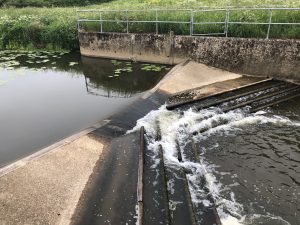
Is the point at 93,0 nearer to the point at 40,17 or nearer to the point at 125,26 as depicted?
the point at 40,17

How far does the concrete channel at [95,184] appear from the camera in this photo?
5.55 metres

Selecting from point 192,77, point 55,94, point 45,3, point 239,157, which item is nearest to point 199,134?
point 239,157

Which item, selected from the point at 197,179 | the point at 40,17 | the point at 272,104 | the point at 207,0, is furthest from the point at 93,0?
the point at 197,179

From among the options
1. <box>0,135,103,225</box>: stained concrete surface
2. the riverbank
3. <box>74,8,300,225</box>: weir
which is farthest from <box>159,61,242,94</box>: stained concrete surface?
<box>0,135,103,225</box>: stained concrete surface

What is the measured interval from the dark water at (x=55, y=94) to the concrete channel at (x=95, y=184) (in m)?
1.35

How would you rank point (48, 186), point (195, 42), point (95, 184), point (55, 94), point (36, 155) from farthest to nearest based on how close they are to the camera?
point (195, 42)
point (55, 94)
point (36, 155)
point (95, 184)
point (48, 186)

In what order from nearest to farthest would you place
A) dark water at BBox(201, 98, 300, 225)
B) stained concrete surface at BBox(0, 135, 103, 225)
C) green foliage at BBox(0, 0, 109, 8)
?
stained concrete surface at BBox(0, 135, 103, 225) → dark water at BBox(201, 98, 300, 225) → green foliage at BBox(0, 0, 109, 8)

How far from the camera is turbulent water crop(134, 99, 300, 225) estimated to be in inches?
248

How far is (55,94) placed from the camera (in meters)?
12.3

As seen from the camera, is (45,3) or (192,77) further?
(45,3)

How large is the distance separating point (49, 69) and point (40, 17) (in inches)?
257

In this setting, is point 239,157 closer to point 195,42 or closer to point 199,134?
point 199,134

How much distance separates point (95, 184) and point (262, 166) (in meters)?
4.02

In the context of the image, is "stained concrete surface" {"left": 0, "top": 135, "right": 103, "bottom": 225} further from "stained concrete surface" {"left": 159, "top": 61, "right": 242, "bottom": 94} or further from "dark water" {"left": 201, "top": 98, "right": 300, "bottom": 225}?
"stained concrete surface" {"left": 159, "top": 61, "right": 242, "bottom": 94}
